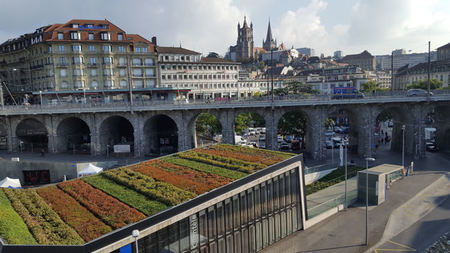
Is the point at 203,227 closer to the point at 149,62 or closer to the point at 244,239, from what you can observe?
the point at 244,239

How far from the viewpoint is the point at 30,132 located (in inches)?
2205

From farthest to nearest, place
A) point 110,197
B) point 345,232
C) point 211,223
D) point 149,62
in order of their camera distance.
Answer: point 149,62 < point 345,232 < point 211,223 < point 110,197

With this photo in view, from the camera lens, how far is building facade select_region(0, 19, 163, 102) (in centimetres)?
6800

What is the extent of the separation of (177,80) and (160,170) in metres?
64.2

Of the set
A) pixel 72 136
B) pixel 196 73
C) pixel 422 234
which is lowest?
pixel 422 234

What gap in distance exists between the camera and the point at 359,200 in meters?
32.1

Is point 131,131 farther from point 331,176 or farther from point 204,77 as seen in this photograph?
point 331,176

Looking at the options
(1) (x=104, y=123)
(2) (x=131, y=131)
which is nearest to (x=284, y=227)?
(1) (x=104, y=123)

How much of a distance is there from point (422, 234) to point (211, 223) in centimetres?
1814

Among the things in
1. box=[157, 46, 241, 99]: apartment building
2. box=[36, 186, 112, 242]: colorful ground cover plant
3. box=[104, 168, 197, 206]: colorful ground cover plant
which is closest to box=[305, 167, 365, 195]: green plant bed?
box=[104, 168, 197, 206]: colorful ground cover plant

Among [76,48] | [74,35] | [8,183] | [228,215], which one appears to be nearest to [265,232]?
[228,215]

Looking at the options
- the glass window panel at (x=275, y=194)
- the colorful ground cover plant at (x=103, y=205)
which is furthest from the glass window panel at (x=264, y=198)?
the colorful ground cover plant at (x=103, y=205)

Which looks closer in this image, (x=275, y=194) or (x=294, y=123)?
(x=275, y=194)

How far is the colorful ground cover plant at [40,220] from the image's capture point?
44.8 feet
